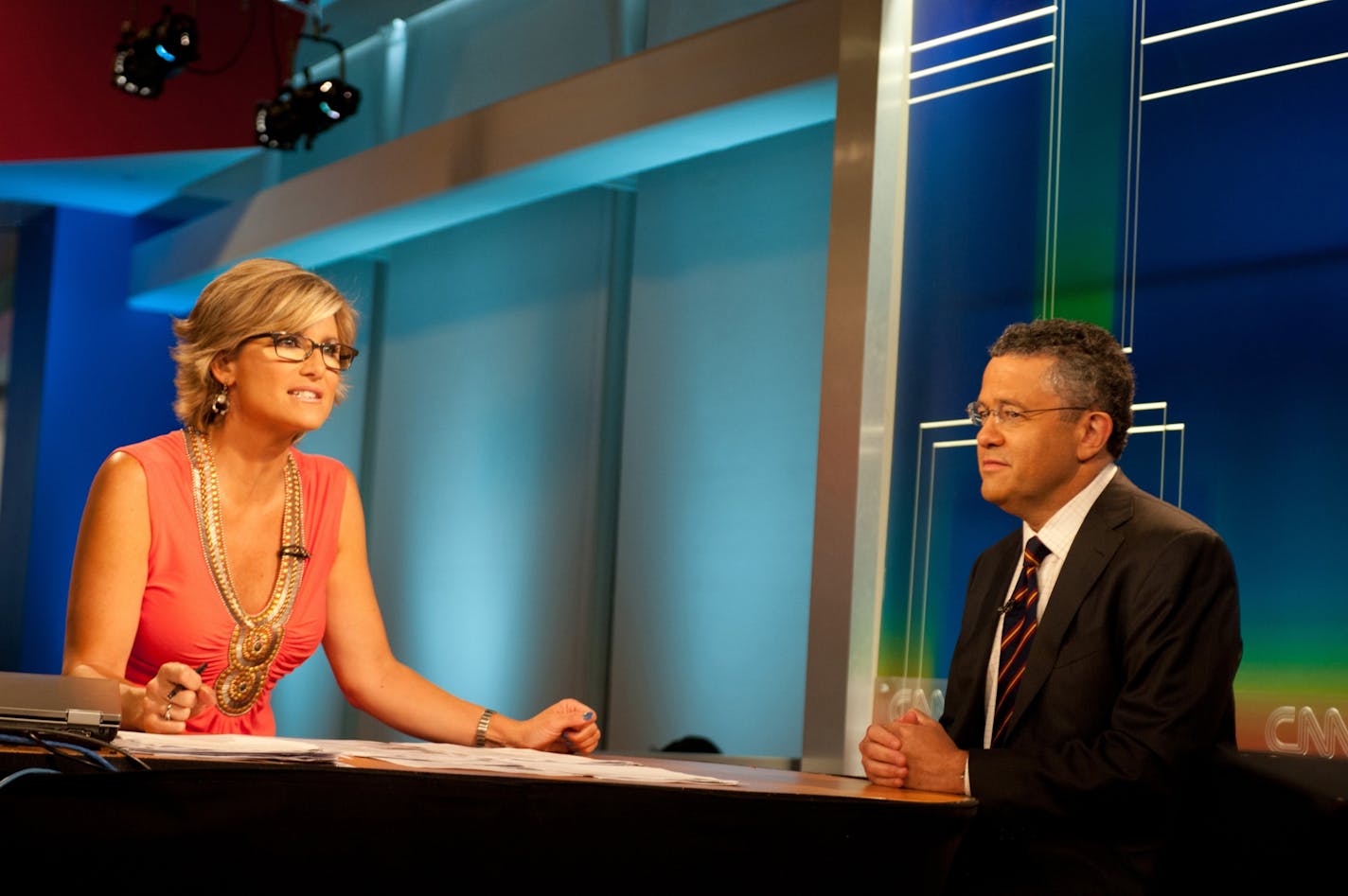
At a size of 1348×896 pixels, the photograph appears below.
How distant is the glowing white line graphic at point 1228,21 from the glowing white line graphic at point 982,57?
1.01 feet

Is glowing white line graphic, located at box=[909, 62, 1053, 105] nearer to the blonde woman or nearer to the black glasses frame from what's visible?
the black glasses frame

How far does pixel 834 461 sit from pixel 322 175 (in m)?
3.65

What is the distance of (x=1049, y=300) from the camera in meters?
3.63

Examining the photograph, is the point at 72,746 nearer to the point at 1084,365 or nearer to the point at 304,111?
the point at 1084,365

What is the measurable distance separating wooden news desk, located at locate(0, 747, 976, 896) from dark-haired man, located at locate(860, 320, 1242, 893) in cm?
31

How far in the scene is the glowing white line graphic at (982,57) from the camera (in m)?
3.76

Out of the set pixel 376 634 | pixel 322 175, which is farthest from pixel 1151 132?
pixel 322 175

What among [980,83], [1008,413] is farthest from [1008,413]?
[980,83]

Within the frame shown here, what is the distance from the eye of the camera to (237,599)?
91.3 inches

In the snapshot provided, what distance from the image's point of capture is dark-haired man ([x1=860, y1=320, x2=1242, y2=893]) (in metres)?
1.88

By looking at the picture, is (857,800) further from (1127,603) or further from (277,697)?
(277,697)

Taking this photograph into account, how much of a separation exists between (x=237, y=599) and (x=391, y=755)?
0.82 m

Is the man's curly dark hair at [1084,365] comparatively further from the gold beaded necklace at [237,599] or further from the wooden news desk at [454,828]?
the gold beaded necklace at [237,599]

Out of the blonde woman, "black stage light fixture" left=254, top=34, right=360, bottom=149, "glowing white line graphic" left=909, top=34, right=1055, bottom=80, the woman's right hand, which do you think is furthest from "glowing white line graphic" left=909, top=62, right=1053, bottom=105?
"black stage light fixture" left=254, top=34, right=360, bottom=149
